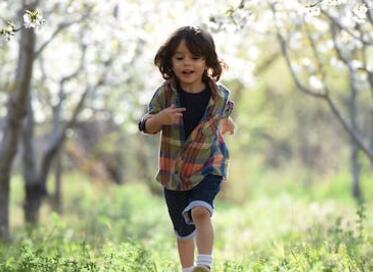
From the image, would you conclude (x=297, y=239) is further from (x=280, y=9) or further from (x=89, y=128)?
(x=89, y=128)

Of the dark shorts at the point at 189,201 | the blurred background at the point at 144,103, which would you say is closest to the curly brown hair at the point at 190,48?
the blurred background at the point at 144,103

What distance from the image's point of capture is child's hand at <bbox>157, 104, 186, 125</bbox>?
15.2ft

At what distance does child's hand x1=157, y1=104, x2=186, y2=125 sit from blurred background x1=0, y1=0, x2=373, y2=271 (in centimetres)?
68

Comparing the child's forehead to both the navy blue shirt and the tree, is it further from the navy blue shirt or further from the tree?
the tree

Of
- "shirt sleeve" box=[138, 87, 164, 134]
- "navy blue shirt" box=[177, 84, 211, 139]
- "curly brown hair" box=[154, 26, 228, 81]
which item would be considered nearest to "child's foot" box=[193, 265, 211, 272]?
"navy blue shirt" box=[177, 84, 211, 139]

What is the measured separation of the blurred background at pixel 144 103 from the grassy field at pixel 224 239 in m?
0.08

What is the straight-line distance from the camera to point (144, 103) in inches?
703

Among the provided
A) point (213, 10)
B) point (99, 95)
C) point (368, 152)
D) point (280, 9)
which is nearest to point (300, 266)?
point (213, 10)

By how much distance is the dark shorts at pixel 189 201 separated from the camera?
4719mm

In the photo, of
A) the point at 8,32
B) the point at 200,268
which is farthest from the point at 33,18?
the point at 200,268

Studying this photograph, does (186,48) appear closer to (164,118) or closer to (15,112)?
(164,118)

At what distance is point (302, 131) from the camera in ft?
129

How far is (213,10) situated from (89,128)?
27.7m

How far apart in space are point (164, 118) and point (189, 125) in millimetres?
271
